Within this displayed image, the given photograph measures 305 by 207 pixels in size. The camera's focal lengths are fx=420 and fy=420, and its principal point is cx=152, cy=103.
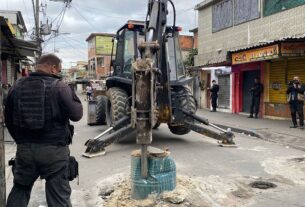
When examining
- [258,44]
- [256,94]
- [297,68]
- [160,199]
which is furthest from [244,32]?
[160,199]

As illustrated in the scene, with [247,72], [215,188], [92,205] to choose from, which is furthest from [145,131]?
[247,72]

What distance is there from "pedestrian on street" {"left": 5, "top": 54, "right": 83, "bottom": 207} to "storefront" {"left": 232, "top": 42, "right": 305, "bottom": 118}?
11.8 metres

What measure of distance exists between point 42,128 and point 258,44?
13.5 meters

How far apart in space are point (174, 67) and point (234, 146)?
257cm

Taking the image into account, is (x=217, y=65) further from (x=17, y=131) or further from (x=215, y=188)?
(x=17, y=131)

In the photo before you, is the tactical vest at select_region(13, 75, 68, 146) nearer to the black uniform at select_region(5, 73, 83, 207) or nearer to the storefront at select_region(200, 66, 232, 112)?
the black uniform at select_region(5, 73, 83, 207)

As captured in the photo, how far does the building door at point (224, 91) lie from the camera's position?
901 inches

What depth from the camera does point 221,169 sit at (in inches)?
310

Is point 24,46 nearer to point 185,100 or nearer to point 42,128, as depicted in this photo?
point 185,100

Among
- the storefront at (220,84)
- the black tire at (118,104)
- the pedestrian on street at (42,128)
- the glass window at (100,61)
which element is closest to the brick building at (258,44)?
the storefront at (220,84)

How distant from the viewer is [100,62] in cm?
6862

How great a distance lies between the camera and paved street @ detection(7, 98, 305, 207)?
6.08 m

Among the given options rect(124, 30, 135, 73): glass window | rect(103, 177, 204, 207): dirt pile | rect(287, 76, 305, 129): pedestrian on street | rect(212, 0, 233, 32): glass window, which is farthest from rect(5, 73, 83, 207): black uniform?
rect(212, 0, 233, 32): glass window

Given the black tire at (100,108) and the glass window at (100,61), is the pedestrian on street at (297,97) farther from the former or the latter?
the glass window at (100,61)
